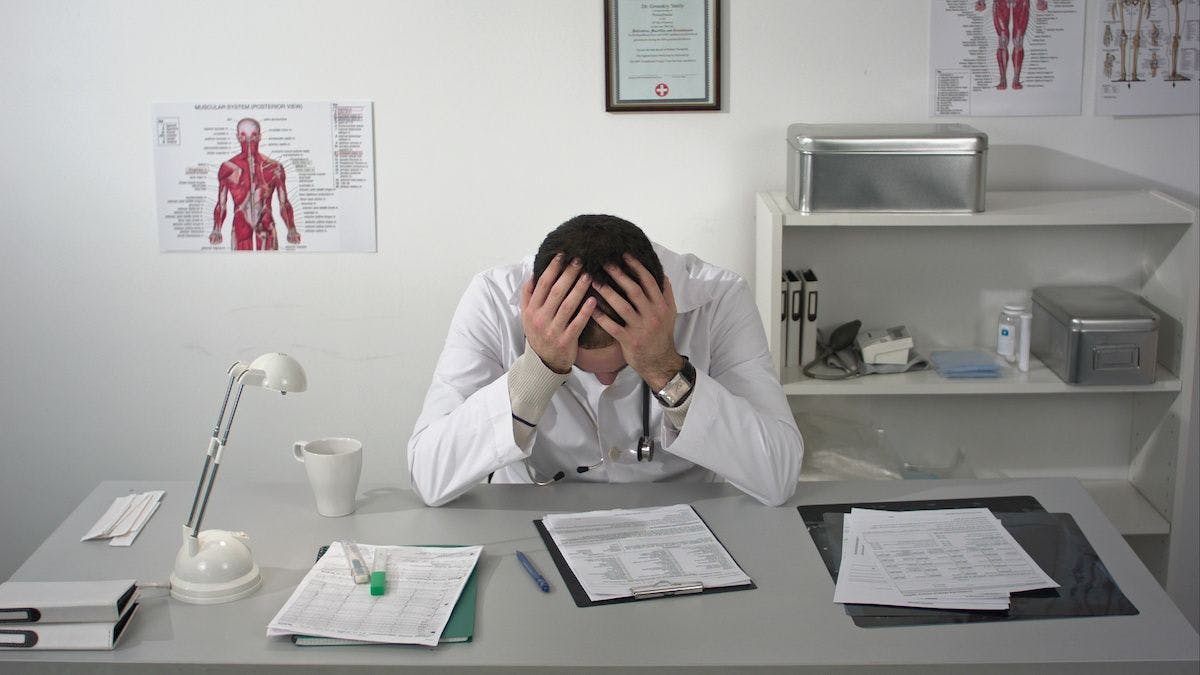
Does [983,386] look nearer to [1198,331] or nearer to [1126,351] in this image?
[1126,351]

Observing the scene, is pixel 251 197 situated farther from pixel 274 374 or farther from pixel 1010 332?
pixel 1010 332

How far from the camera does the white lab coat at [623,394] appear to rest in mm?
2027

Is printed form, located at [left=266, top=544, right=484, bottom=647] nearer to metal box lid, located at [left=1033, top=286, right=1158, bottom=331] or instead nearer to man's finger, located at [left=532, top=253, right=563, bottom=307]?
man's finger, located at [left=532, top=253, right=563, bottom=307]

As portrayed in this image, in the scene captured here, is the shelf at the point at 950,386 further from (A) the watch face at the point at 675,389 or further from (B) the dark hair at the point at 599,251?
(B) the dark hair at the point at 599,251

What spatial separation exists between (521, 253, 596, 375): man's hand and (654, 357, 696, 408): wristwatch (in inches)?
7.0

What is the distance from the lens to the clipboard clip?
1.67 metres

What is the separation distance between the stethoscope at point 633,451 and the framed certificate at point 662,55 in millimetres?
1097

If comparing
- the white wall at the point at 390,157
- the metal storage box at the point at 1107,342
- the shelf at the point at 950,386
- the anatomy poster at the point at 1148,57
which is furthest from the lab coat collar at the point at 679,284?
A: the anatomy poster at the point at 1148,57

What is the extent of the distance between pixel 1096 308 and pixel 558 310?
1.60 m

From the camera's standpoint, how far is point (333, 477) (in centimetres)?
194

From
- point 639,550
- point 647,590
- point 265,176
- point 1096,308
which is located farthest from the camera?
point 265,176

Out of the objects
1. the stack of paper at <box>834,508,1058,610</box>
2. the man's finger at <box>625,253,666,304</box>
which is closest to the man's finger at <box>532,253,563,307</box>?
the man's finger at <box>625,253,666,304</box>

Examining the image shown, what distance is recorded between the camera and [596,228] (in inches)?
77.1

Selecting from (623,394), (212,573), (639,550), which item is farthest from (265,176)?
(639,550)
